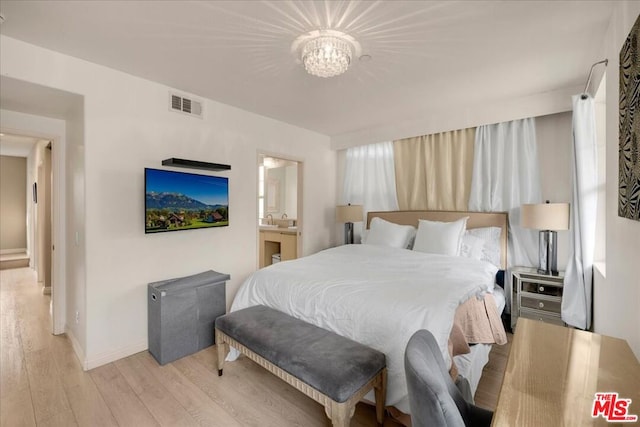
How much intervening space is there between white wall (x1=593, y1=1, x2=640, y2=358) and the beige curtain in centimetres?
168

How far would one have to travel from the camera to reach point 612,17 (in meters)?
1.79

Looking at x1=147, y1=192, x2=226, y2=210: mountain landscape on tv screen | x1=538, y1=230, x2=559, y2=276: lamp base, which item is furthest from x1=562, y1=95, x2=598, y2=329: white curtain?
x1=147, y1=192, x2=226, y2=210: mountain landscape on tv screen

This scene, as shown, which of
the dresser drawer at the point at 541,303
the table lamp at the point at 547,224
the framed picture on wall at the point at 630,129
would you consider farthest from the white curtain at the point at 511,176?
the framed picture on wall at the point at 630,129

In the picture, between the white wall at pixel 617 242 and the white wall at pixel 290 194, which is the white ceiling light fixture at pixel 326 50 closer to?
the white wall at pixel 617 242

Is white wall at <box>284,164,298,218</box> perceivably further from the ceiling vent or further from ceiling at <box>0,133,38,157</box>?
ceiling at <box>0,133,38,157</box>

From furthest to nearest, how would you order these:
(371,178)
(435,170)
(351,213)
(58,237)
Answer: (371,178) < (351,213) < (435,170) < (58,237)

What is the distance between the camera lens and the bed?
5.55 ft

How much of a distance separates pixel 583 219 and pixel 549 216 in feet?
0.86

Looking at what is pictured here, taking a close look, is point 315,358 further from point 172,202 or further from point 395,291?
point 172,202

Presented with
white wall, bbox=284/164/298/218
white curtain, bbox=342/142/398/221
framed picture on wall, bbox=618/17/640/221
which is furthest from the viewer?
white wall, bbox=284/164/298/218

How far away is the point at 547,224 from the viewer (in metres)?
2.73

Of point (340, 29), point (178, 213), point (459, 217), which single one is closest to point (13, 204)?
point (178, 213)

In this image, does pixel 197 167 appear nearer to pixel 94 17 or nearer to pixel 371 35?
pixel 94 17

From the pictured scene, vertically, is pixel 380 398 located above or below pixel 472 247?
below
